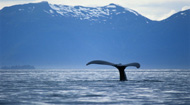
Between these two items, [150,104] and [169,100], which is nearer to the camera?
[150,104]

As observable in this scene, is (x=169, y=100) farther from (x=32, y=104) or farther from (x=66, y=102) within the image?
(x=32, y=104)

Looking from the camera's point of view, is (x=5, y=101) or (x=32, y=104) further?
(x=5, y=101)

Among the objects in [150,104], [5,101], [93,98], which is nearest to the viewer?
[150,104]

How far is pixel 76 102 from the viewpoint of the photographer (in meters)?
18.2

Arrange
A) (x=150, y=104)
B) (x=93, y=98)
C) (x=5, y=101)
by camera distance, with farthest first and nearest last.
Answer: (x=93, y=98), (x=5, y=101), (x=150, y=104)

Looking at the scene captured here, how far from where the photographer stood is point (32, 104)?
17328 millimetres

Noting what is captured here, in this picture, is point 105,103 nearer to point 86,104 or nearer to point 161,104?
point 86,104

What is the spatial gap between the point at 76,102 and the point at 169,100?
4.42 metres

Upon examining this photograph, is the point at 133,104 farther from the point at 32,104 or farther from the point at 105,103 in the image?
the point at 32,104

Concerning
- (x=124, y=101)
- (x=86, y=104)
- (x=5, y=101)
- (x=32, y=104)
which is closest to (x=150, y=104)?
(x=124, y=101)

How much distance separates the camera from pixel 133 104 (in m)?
17.4

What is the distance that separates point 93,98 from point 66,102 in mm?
2194

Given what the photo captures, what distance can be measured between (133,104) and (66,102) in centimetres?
306

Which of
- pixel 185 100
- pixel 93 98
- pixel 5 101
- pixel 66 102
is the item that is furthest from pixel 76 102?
pixel 185 100
